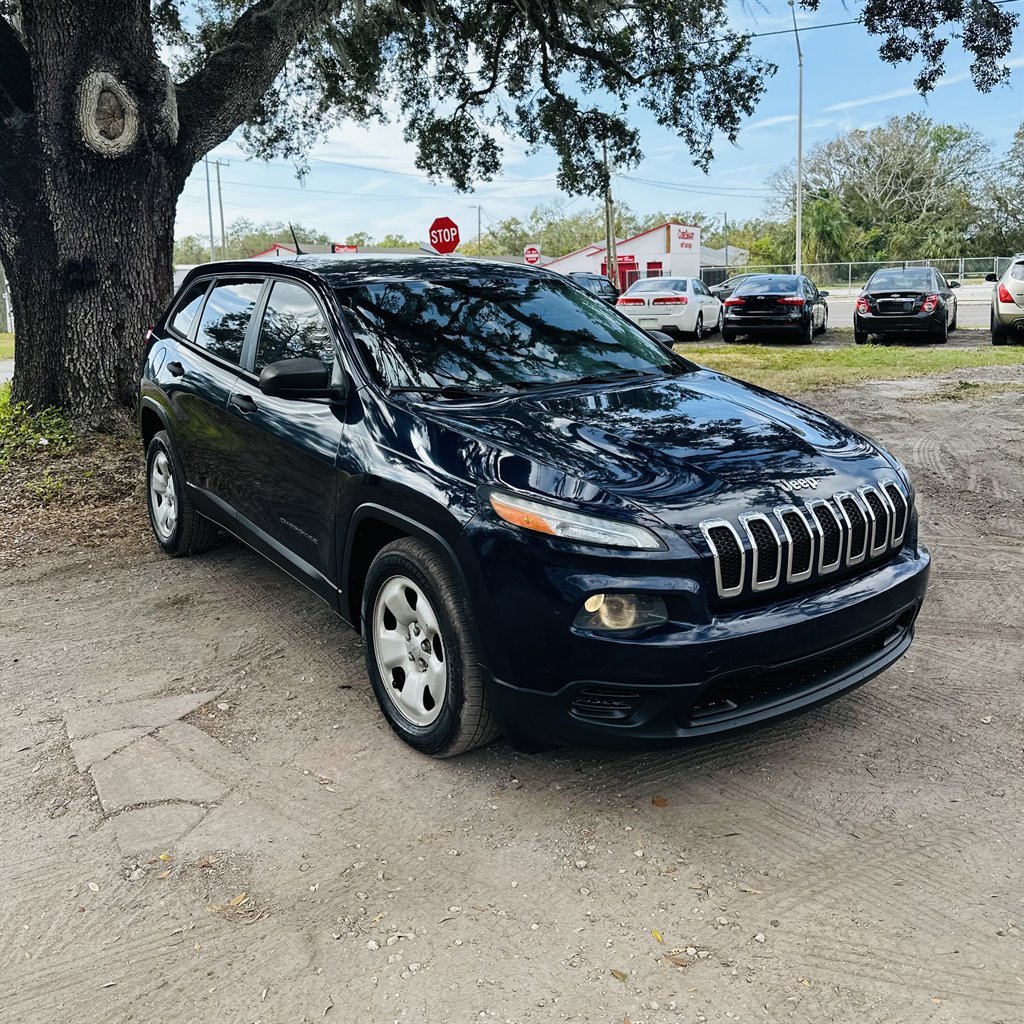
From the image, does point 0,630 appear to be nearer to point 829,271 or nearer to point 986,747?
point 986,747

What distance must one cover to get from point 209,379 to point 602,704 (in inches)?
116

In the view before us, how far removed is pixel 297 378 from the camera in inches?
147

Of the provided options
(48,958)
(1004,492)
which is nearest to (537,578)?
(48,958)

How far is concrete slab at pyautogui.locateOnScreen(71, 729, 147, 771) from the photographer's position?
11.7 feet

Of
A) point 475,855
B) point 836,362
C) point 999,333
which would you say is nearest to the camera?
point 475,855

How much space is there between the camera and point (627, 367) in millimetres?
4426

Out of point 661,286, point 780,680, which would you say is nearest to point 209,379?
point 780,680

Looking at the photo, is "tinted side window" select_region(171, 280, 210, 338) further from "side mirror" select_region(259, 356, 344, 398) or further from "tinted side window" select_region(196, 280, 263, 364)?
"side mirror" select_region(259, 356, 344, 398)

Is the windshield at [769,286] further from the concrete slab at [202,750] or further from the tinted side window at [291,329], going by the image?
the concrete slab at [202,750]

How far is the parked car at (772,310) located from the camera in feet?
63.0

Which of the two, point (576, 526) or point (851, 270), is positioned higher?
point (851, 270)

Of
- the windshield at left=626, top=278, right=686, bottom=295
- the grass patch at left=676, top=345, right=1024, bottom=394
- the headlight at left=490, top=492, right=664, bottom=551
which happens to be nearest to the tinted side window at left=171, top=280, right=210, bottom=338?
the headlight at left=490, top=492, right=664, bottom=551

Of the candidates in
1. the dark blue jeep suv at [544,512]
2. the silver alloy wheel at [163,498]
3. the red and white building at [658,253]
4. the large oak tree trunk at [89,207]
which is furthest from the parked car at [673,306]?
the red and white building at [658,253]

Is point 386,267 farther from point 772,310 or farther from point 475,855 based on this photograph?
point 772,310
